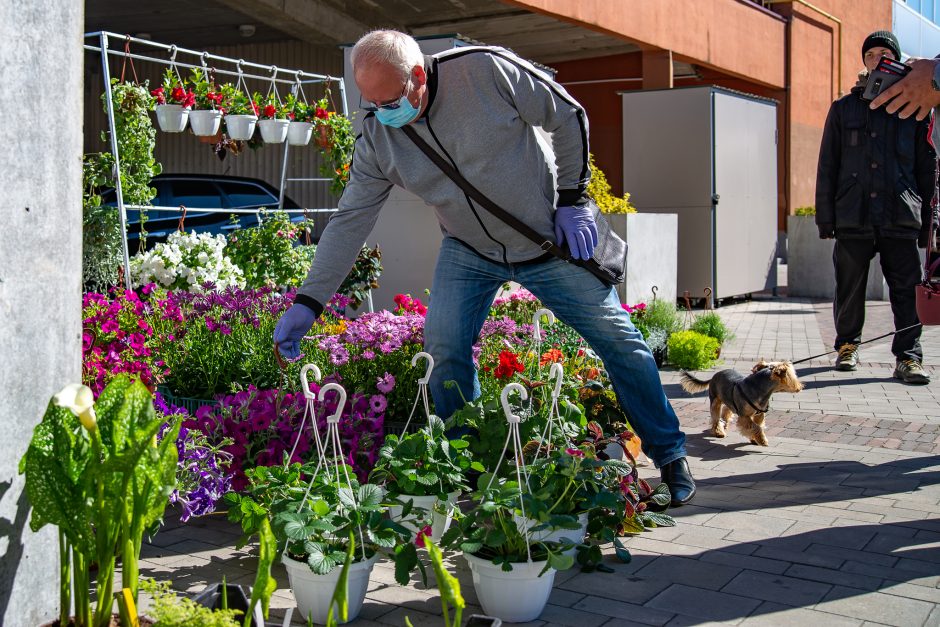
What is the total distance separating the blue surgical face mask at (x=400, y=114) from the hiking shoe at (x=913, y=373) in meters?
5.07

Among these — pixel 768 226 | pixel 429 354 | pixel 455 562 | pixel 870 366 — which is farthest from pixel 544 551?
pixel 768 226

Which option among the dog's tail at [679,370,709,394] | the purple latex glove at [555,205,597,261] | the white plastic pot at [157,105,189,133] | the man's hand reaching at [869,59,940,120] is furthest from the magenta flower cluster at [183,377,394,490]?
the white plastic pot at [157,105,189,133]

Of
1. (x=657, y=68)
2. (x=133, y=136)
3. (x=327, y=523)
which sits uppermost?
(x=657, y=68)

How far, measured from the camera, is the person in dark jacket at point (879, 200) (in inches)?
282

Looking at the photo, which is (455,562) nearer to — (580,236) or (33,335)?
(580,236)

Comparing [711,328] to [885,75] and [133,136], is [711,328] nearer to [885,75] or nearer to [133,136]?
[885,75]

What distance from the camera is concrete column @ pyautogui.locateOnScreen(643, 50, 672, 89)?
16.2 m

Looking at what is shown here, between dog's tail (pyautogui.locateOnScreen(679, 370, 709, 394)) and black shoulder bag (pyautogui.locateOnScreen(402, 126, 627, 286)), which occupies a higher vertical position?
black shoulder bag (pyautogui.locateOnScreen(402, 126, 627, 286))

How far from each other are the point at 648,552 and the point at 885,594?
808mm

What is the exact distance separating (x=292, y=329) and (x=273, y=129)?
4.86 meters

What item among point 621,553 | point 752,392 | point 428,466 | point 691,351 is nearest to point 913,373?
point 691,351

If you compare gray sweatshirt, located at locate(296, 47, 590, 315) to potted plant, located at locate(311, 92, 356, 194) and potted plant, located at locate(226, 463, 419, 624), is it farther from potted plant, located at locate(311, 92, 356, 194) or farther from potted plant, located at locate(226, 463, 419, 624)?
potted plant, located at locate(311, 92, 356, 194)

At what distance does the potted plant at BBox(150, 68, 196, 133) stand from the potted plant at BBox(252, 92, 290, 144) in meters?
0.60

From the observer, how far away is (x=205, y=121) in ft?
25.7
